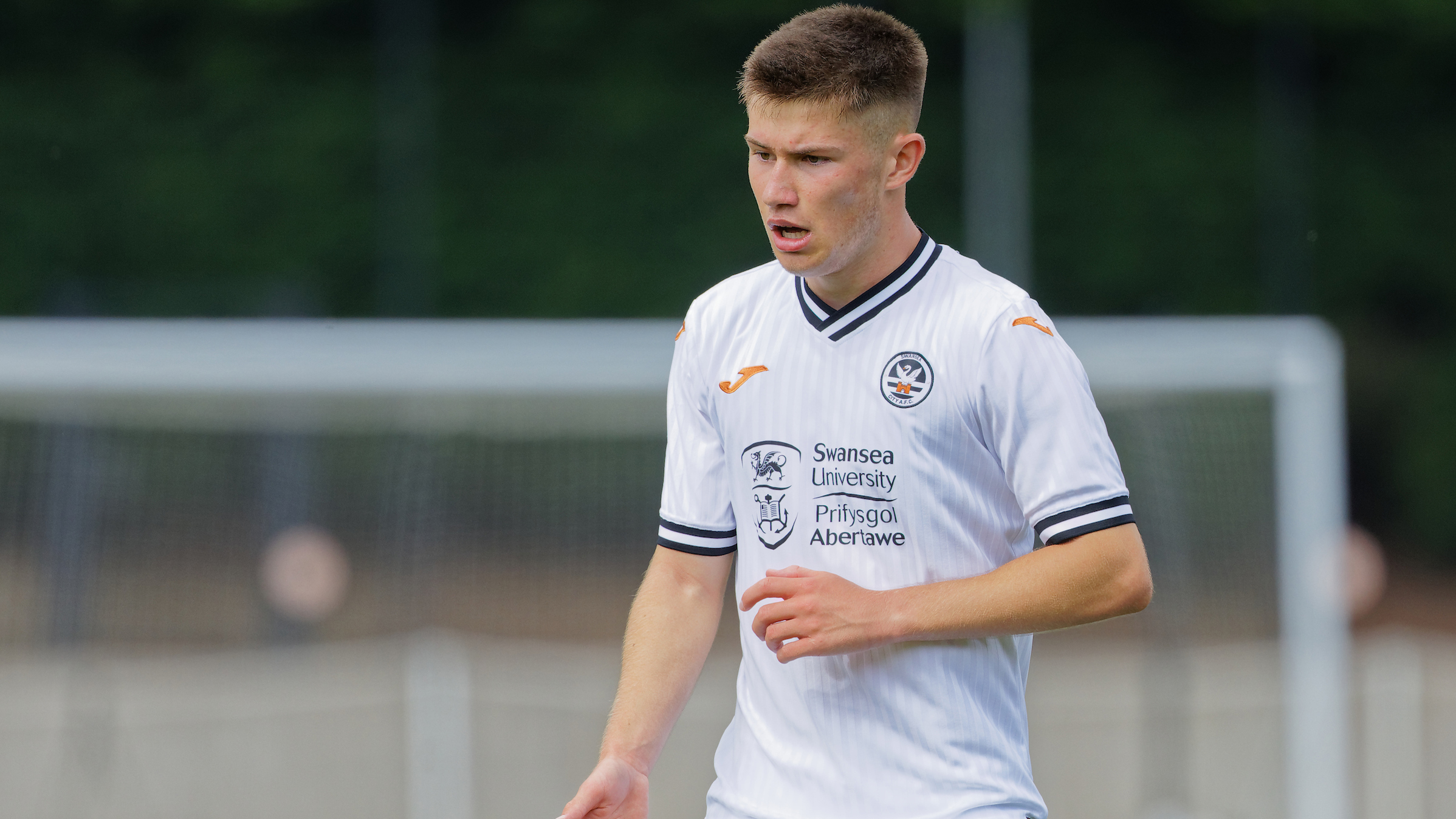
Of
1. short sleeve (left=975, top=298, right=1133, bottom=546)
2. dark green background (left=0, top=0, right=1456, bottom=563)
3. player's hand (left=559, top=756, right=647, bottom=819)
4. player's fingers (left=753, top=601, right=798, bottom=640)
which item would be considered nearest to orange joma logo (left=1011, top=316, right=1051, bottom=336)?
short sleeve (left=975, top=298, right=1133, bottom=546)

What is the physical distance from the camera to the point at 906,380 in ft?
6.72

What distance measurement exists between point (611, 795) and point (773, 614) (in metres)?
0.39

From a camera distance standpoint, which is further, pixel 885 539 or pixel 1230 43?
pixel 1230 43

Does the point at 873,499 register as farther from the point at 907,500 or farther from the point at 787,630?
the point at 787,630

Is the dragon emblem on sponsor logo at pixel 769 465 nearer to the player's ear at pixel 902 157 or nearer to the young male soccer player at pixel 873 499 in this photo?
the young male soccer player at pixel 873 499

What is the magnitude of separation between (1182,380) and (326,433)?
405cm

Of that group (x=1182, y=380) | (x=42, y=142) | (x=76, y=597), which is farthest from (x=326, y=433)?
(x=42, y=142)

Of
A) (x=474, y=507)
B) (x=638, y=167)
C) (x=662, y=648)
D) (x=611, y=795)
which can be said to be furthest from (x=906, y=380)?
(x=638, y=167)

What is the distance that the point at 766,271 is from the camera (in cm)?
228

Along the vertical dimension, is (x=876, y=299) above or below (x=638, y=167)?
below

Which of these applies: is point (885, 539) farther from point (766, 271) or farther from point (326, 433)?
point (326, 433)

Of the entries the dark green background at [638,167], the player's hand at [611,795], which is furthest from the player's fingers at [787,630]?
the dark green background at [638,167]

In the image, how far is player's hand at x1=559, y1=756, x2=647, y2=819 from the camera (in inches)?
80.1

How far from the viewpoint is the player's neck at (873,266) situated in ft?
6.89
